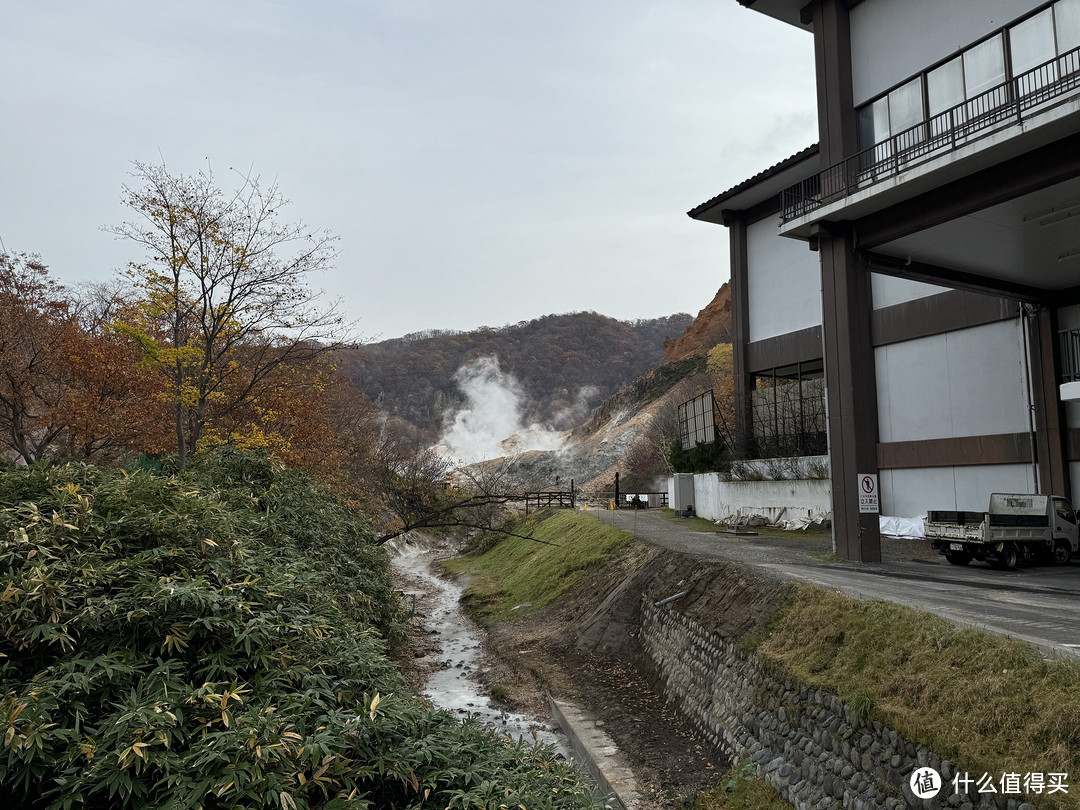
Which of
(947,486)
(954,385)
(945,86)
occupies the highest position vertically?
(945,86)

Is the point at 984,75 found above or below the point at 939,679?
above

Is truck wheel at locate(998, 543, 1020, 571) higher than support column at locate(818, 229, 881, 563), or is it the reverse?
support column at locate(818, 229, 881, 563)

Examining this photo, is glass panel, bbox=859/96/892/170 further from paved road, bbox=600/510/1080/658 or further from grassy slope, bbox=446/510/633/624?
grassy slope, bbox=446/510/633/624

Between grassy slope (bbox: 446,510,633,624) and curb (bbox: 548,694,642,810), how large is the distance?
441cm

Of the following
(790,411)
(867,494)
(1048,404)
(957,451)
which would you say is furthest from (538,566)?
(1048,404)

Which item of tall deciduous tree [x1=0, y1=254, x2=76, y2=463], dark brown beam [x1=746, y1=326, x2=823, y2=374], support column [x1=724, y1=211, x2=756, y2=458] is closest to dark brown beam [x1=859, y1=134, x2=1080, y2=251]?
dark brown beam [x1=746, y1=326, x2=823, y2=374]

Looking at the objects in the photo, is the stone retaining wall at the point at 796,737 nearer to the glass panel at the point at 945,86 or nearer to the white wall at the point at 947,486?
the white wall at the point at 947,486

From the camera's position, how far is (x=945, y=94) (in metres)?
15.9

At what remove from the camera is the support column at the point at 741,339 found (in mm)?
30500

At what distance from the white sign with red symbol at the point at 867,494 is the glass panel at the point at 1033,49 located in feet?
27.2

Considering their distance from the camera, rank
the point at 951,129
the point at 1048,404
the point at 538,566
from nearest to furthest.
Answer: the point at 951,129 < the point at 1048,404 < the point at 538,566

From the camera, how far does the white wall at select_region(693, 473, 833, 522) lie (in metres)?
23.9

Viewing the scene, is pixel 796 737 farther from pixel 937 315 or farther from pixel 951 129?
pixel 937 315

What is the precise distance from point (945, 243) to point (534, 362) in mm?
114395
